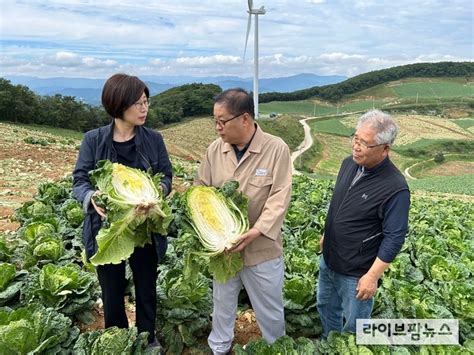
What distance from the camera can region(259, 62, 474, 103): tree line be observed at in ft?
394

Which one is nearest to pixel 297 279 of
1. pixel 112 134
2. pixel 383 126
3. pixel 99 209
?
pixel 383 126

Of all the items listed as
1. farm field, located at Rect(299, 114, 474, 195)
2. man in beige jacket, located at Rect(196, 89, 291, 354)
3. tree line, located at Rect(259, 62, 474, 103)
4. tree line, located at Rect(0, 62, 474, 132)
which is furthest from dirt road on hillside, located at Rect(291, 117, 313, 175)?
man in beige jacket, located at Rect(196, 89, 291, 354)

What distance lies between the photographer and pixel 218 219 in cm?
373

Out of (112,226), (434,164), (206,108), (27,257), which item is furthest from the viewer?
(206,108)

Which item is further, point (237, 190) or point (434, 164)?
point (434, 164)

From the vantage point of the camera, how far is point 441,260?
6.65 meters

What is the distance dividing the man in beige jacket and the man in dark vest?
1.94ft

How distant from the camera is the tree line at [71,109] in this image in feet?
151

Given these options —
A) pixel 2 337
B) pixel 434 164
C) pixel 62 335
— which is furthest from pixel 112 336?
pixel 434 164

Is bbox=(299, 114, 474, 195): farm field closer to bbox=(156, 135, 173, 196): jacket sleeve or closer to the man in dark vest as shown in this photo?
the man in dark vest

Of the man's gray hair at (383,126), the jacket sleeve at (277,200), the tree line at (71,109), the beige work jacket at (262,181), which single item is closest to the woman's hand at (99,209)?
the beige work jacket at (262,181)

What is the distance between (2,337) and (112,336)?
87 centimetres

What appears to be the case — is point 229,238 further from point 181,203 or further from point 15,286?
point 15,286

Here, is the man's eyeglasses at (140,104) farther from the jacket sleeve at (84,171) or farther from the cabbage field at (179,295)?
the cabbage field at (179,295)
